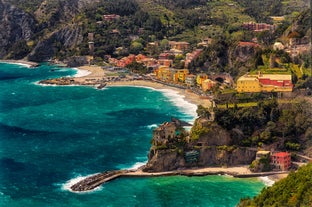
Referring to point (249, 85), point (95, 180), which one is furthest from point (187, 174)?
point (249, 85)

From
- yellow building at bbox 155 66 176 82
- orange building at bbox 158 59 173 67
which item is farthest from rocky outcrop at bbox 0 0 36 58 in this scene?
yellow building at bbox 155 66 176 82

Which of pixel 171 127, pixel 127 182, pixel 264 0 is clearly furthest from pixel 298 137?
pixel 264 0

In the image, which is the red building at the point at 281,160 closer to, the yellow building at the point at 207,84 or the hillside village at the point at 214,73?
the hillside village at the point at 214,73

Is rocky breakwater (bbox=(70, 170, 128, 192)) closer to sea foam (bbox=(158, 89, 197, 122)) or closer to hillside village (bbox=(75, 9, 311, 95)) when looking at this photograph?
sea foam (bbox=(158, 89, 197, 122))

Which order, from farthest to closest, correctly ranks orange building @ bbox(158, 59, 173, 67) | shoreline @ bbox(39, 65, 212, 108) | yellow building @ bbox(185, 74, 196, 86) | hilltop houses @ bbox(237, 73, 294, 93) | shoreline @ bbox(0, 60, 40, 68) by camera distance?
shoreline @ bbox(0, 60, 40, 68) < orange building @ bbox(158, 59, 173, 67) < yellow building @ bbox(185, 74, 196, 86) < shoreline @ bbox(39, 65, 212, 108) < hilltop houses @ bbox(237, 73, 294, 93)

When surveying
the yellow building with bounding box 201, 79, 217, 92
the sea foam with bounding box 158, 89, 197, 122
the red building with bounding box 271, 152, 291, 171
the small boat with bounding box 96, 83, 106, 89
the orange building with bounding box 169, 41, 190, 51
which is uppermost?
the orange building with bounding box 169, 41, 190, 51

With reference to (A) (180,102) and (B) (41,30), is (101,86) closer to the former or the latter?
(A) (180,102)

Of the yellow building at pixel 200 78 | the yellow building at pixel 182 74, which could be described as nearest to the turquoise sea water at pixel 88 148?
the yellow building at pixel 200 78

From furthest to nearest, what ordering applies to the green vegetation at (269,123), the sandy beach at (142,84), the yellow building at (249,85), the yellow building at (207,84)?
the yellow building at (207,84)
the sandy beach at (142,84)
the yellow building at (249,85)
the green vegetation at (269,123)

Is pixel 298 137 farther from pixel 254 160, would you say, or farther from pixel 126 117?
pixel 126 117
